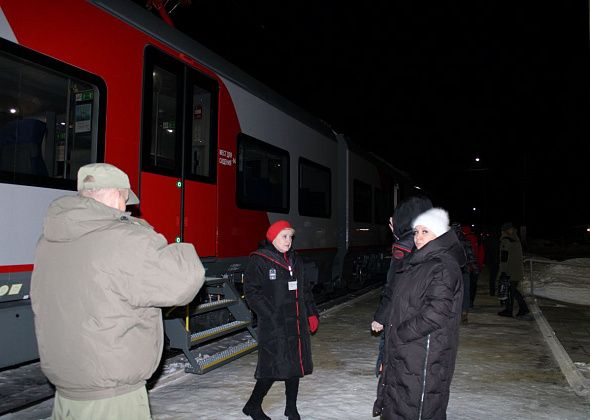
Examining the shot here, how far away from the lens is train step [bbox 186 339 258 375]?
15.8 feet

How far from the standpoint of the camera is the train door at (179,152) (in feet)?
16.5

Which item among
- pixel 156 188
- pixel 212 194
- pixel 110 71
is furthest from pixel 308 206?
pixel 110 71

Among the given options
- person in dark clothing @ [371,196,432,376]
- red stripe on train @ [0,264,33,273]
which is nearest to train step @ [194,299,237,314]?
red stripe on train @ [0,264,33,273]

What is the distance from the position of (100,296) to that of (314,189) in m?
7.48

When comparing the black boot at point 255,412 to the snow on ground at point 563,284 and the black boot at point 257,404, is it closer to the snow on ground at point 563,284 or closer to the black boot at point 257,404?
the black boot at point 257,404

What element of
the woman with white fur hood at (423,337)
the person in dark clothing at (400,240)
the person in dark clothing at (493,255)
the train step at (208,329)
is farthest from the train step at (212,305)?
the person in dark clothing at (493,255)

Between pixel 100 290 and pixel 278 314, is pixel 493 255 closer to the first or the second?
pixel 278 314

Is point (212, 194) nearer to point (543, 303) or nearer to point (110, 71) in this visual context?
point (110, 71)

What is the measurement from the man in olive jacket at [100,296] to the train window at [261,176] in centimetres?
446

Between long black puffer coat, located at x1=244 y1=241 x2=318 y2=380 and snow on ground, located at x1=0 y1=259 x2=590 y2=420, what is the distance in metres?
0.58

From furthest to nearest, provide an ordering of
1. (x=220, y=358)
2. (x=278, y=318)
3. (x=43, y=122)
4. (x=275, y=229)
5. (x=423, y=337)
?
(x=220, y=358) → (x=43, y=122) → (x=275, y=229) → (x=278, y=318) → (x=423, y=337)

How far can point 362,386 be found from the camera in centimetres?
493

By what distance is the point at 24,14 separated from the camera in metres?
3.78

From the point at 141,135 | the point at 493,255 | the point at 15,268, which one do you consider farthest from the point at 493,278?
the point at 15,268
